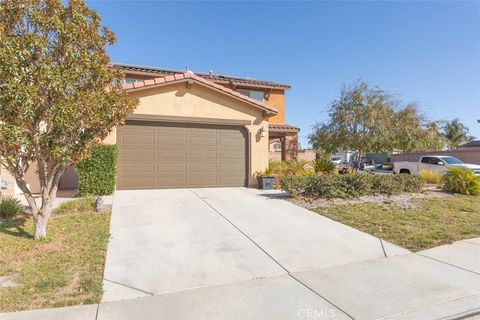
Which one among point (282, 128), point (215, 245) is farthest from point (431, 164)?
point (215, 245)

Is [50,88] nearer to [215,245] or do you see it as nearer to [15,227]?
[15,227]

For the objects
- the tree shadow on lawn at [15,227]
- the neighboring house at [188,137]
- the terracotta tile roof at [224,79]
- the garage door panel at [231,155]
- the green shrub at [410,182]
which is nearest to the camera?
the tree shadow on lawn at [15,227]

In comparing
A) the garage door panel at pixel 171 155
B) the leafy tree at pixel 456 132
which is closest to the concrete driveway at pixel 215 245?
the garage door panel at pixel 171 155

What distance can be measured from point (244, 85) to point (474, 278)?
52.5 ft

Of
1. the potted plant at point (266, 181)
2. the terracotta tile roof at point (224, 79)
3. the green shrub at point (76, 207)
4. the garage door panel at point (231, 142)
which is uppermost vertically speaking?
the terracotta tile roof at point (224, 79)

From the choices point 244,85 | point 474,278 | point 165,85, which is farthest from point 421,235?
point 244,85

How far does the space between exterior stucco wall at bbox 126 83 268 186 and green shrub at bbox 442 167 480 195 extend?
7.75 metres

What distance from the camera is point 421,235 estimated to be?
231 inches

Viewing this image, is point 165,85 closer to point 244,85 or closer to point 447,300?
point 244,85

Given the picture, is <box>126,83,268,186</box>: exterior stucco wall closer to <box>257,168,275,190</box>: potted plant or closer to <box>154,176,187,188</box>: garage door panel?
<box>257,168,275,190</box>: potted plant

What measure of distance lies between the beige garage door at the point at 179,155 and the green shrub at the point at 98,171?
3.67 ft

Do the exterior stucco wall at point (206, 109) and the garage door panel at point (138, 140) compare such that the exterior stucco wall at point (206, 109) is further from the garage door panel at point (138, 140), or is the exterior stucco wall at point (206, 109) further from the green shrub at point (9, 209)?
the green shrub at point (9, 209)

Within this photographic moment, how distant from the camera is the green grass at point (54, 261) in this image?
10.8 feet

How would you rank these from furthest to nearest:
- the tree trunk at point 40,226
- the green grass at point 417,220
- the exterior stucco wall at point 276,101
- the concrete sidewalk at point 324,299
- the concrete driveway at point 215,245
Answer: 1. the exterior stucco wall at point 276,101
2. the green grass at point 417,220
3. the tree trunk at point 40,226
4. the concrete driveway at point 215,245
5. the concrete sidewalk at point 324,299
